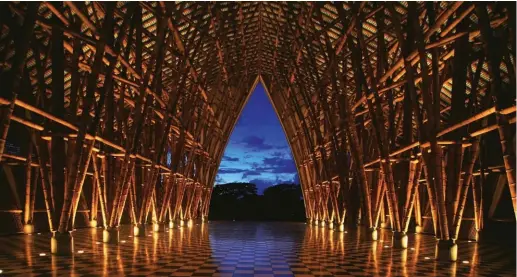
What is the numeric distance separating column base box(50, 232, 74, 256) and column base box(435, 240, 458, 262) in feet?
34.3

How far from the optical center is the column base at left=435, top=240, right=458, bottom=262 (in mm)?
14742

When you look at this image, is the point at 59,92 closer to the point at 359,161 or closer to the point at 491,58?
the point at 491,58

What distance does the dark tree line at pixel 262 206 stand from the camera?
72.2 m

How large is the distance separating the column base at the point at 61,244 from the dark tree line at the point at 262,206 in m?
56.7

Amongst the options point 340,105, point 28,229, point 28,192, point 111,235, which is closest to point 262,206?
point 340,105

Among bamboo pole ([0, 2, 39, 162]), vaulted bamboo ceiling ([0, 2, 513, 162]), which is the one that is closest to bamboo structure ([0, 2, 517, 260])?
bamboo pole ([0, 2, 39, 162])

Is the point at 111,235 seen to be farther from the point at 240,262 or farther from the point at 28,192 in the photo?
the point at 240,262

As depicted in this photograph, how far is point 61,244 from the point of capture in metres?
15.1

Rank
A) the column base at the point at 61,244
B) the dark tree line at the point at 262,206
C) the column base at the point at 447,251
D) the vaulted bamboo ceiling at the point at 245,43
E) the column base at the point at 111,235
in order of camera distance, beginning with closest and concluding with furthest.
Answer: the column base at the point at 447,251
the column base at the point at 61,244
the vaulted bamboo ceiling at the point at 245,43
the column base at the point at 111,235
the dark tree line at the point at 262,206

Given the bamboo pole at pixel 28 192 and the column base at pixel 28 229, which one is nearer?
the bamboo pole at pixel 28 192

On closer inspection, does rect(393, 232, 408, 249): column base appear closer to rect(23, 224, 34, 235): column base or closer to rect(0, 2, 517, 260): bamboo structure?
rect(0, 2, 517, 260): bamboo structure

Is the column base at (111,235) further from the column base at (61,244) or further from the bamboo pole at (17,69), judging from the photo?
the bamboo pole at (17,69)

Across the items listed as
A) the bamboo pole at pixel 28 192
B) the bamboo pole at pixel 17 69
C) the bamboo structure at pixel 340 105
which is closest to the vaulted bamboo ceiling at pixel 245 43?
the bamboo structure at pixel 340 105

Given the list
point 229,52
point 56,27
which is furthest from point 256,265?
point 229,52
